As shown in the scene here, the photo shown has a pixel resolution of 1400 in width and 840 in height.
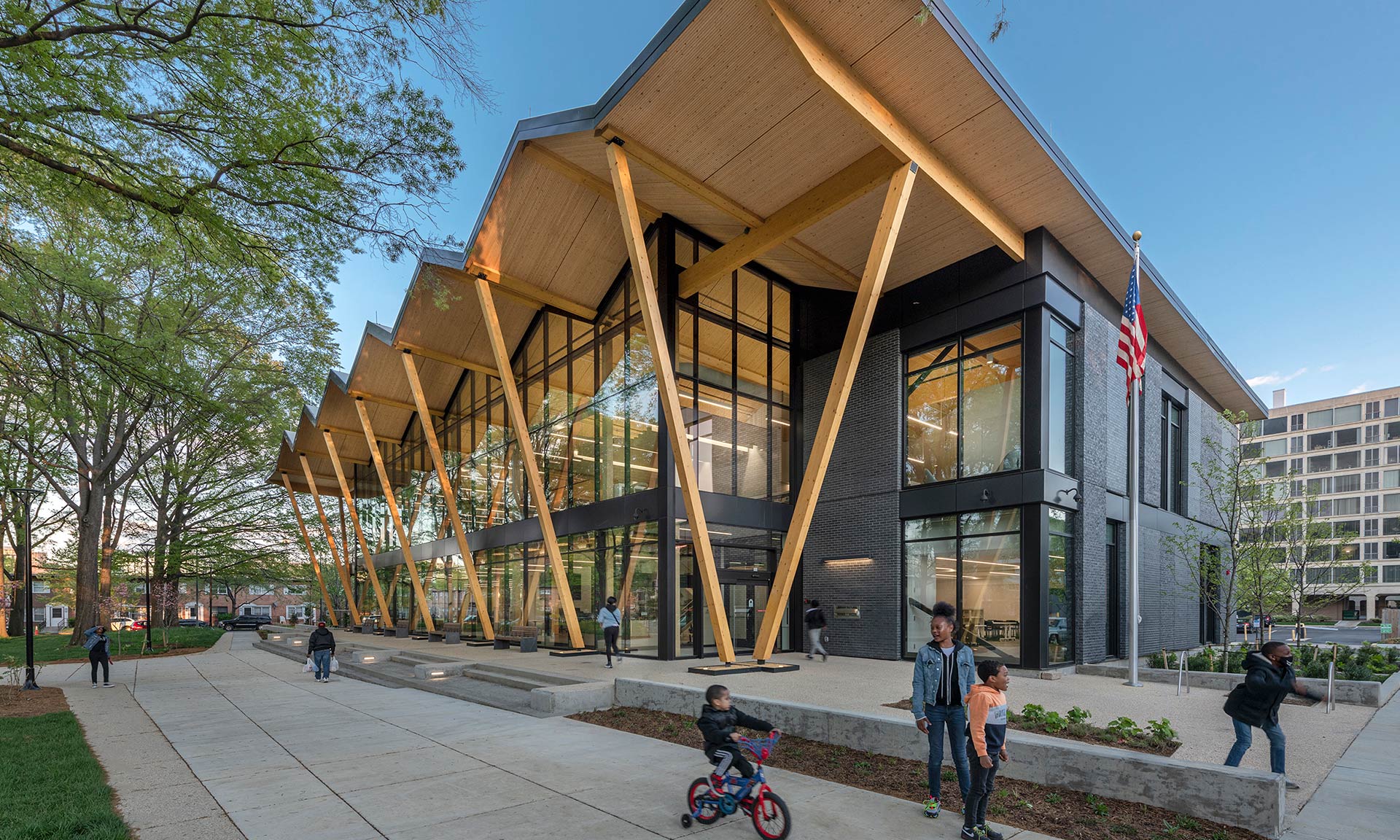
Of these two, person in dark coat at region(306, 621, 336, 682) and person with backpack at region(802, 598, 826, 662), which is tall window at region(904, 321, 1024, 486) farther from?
person in dark coat at region(306, 621, 336, 682)

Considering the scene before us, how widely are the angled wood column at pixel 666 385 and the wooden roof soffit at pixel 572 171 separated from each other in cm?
228

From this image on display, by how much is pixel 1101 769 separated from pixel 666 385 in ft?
32.8

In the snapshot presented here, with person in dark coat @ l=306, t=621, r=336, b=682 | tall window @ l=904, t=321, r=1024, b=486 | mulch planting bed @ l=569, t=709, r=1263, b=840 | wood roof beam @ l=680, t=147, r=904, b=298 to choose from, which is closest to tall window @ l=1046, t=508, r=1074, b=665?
tall window @ l=904, t=321, r=1024, b=486

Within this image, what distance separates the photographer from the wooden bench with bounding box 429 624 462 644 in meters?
28.4

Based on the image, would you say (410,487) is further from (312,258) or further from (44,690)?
(312,258)

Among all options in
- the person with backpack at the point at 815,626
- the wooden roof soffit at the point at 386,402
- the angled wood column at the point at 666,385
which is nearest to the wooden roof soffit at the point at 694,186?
the angled wood column at the point at 666,385

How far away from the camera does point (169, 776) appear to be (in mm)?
8070

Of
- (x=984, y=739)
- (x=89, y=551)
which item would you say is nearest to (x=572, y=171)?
(x=984, y=739)

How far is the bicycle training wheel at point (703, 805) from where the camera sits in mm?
6121

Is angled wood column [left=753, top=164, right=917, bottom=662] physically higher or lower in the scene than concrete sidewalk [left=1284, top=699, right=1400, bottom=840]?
higher

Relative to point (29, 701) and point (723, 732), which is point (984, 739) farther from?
point (29, 701)

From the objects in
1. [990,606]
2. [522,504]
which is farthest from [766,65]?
[522,504]

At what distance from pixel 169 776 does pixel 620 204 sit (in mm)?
11164

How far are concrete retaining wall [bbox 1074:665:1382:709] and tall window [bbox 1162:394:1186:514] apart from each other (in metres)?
8.50
